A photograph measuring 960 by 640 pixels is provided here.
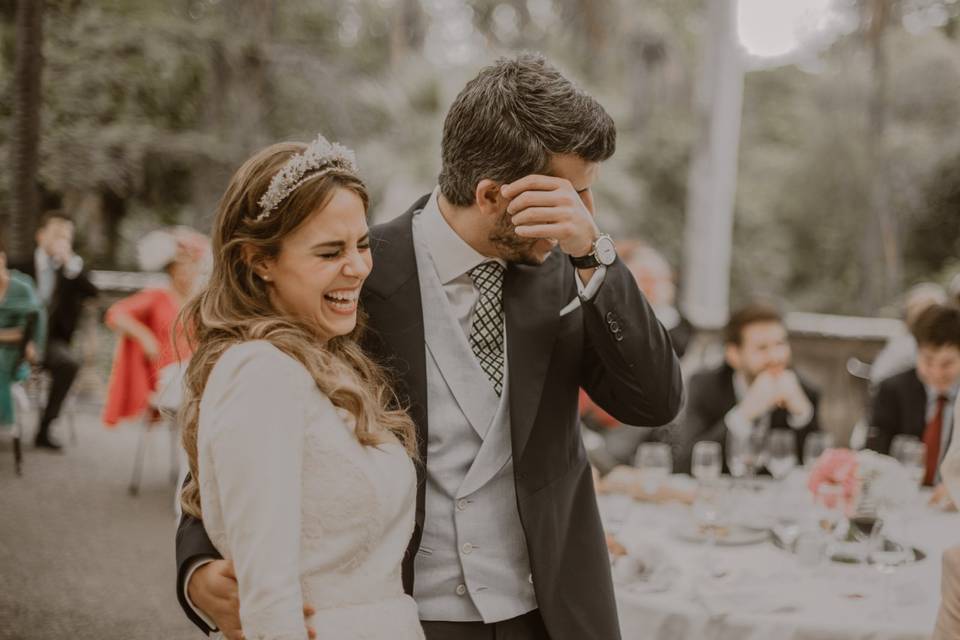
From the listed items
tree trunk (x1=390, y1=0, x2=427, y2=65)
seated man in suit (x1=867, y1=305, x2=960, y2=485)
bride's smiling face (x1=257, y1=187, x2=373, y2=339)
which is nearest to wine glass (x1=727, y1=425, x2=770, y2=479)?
seated man in suit (x1=867, y1=305, x2=960, y2=485)

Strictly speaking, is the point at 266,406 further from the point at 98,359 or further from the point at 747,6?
the point at 747,6

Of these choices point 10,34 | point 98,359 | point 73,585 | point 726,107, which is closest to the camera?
point 73,585

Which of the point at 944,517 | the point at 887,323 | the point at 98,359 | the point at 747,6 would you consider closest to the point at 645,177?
the point at 747,6

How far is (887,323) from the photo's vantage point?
25.8 ft

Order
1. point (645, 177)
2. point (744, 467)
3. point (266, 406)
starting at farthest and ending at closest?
point (645, 177) → point (744, 467) → point (266, 406)

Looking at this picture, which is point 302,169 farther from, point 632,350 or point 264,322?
point 632,350

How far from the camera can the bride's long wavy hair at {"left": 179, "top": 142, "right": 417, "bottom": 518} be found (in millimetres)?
1262

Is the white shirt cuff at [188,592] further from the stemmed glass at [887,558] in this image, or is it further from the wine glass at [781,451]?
the wine glass at [781,451]

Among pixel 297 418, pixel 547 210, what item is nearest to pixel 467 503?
pixel 297 418

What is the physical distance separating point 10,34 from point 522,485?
4.22 metres

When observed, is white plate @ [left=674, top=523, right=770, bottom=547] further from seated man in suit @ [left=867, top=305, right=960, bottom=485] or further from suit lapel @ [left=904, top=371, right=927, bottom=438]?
suit lapel @ [left=904, top=371, right=927, bottom=438]

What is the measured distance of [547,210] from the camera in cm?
131

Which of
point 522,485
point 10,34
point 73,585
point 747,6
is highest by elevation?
point 747,6

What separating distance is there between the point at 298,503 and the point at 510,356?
1.40ft
